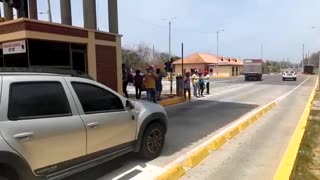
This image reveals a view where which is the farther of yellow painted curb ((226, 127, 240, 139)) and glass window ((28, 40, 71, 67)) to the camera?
glass window ((28, 40, 71, 67))

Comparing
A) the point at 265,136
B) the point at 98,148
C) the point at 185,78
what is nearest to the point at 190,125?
the point at 265,136

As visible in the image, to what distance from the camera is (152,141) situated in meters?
7.36

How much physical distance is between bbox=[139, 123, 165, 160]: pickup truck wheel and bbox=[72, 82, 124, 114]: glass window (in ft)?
2.99

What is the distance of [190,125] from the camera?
12133 millimetres

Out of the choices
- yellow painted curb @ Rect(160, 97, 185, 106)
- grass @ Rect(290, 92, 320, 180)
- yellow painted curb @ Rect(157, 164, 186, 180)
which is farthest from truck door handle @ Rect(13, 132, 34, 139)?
yellow painted curb @ Rect(160, 97, 185, 106)

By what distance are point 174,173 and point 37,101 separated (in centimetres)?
253

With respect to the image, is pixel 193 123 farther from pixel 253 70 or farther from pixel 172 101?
pixel 253 70

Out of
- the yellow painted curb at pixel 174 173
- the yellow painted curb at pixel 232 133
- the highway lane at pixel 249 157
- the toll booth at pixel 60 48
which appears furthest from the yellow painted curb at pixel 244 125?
the toll booth at pixel 60 48

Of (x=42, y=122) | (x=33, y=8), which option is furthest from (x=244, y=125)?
(x=33, y=8)

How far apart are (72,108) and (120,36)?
12.3 metres

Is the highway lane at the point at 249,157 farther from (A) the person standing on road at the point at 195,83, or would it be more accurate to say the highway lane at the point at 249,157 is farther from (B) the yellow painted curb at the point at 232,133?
(A) the person standing on road at the point at 195,83

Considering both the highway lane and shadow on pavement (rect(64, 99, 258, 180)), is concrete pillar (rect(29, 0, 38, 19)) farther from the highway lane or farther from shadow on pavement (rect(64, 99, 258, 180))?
the highway lane

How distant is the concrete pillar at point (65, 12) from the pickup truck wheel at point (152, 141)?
1972cm

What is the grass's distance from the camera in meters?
6.71
